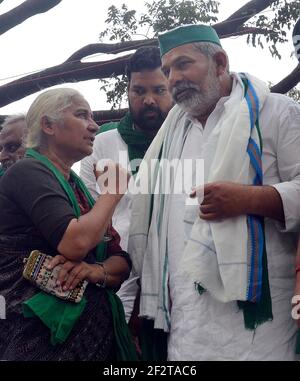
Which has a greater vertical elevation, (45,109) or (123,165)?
(45,109)

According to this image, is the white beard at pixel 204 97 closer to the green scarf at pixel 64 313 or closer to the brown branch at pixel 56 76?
the green scarf at pixel 64 313

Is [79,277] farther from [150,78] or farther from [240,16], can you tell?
[240,16]

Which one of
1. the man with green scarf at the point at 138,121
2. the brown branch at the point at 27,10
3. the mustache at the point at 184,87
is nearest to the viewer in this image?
the mustache at the point at 184,87

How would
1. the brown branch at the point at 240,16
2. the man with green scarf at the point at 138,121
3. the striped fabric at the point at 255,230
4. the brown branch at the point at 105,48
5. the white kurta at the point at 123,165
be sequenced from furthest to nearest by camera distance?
the brown branch at the point at 105,48 < the brown branch at the point at 240,16 < the man with green scarf at the point at 138,121 < the white kurta at the point at 123,165 < the striped fabric at the point at 255,230

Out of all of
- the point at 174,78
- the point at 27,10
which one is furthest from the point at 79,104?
the point at 27,10

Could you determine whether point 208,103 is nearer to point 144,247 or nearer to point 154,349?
point 144,247

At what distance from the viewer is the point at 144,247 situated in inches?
105

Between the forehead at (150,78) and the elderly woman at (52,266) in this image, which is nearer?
the elderly woman at (52,266)

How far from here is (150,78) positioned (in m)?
3.30

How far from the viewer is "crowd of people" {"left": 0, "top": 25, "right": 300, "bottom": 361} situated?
227 centimetres

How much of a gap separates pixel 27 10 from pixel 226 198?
242 inches

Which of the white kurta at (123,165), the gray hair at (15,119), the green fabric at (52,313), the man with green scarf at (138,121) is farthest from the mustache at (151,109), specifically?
the green fabric at (52,313)

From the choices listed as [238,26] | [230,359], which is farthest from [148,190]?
[238,26]

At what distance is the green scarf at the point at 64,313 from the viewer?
2.26 meters
